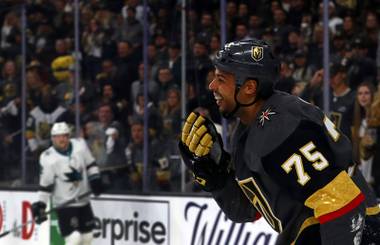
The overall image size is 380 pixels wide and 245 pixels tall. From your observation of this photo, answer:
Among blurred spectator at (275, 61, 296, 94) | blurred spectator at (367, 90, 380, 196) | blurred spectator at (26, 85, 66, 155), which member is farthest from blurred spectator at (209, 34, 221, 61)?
blurred spectator at (26, 85, 66, 155)

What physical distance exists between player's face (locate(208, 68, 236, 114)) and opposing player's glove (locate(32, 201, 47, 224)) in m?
5.64

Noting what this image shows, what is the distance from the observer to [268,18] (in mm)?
7145

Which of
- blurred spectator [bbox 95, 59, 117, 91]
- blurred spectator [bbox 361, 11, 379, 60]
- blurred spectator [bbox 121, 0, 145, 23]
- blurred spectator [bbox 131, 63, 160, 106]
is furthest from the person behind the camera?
blurred spectator [bbox 95, 59, 117, 91]

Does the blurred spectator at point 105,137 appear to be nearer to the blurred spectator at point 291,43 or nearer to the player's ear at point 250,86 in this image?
the blurred spectator at point 291,43

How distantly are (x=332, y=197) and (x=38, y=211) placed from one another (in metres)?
5.99

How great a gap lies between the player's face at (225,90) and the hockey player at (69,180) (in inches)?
214

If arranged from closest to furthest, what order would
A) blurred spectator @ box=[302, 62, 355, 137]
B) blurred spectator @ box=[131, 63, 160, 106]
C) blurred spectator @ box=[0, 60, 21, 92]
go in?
blurred spectator @ box=[302, 62, 355, 137] → blurred spectator @ box=[131, 63, 160, 106] → blurred spectator @ box=[0, 60, 21, 92]

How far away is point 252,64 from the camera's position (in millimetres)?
2916

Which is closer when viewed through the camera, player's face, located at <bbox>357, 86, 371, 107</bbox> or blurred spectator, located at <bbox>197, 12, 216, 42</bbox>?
player's face, located at <bbox>357, 86, 371, 107</bbox>

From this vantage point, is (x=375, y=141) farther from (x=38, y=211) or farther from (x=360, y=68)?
(x=38, y=211)

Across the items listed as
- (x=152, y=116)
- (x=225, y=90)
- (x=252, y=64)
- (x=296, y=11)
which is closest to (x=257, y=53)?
(x=252, y=64)

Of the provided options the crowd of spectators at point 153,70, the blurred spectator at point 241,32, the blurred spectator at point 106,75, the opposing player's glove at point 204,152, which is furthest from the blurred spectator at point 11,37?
the opposing player's glove at point 204,152

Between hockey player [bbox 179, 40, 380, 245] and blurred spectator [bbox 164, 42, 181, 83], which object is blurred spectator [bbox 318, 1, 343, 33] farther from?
hockey player [bbox 179, 40, 380, 245]

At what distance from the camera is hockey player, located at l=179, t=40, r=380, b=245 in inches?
106
